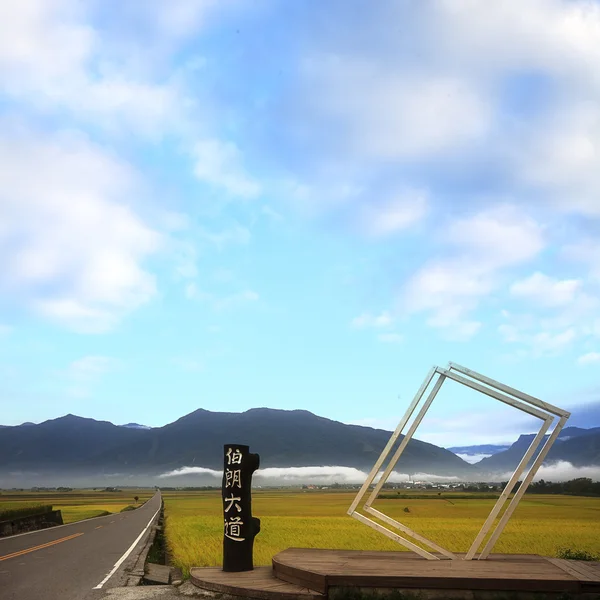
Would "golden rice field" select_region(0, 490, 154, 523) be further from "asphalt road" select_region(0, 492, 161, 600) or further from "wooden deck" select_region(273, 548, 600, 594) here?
"wooden deck" select_region(273, 548, 600, 594)

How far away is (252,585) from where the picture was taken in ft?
32.8

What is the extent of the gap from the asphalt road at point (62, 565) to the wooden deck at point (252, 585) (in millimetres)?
1671

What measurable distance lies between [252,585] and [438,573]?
2.91 meters

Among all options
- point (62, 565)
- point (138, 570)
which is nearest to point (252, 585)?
point (138, 570)

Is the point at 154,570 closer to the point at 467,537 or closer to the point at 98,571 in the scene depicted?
the point at 98,571

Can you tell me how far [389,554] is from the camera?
12953mm

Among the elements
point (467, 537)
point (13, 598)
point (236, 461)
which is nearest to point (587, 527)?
point (467, 537)

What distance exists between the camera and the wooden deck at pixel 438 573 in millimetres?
9320

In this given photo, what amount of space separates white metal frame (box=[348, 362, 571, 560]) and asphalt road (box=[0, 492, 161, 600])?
496 cm

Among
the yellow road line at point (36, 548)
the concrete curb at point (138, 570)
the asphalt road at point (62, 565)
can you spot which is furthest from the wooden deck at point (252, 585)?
the yellow road line at point (36, 548)

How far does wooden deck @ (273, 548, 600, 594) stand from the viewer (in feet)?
30.6

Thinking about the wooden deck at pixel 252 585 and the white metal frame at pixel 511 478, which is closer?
the wooden deck at pixel 252 585

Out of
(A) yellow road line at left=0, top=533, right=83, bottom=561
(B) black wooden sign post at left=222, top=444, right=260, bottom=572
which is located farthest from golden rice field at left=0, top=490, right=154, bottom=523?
(B) black wooden sign post at left=222, top=444, right=260, bottom=572

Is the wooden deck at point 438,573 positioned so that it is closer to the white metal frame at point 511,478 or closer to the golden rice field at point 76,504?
the white metal frame at point 511,478
